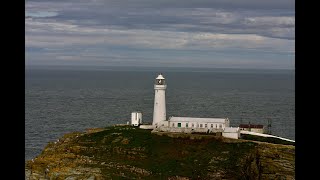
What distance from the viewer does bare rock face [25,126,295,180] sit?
3303cm

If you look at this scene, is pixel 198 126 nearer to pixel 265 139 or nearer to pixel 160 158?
pixel 265 139

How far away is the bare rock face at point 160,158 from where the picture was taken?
33031 millimetres

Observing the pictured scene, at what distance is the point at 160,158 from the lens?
3869 centimetres

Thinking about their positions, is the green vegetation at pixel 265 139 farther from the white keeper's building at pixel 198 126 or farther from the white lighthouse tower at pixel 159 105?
the white lighthouse tower at pixel 159 105

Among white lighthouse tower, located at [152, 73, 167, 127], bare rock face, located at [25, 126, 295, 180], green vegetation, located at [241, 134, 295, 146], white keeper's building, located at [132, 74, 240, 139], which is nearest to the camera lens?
bare rock face, located at [25, 126, 295, 180]

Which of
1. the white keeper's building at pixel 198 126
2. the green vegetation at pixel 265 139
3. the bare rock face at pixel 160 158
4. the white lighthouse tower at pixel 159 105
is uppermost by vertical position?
the white lighthouse tower at pixel 159 105

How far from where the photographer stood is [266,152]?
123ft

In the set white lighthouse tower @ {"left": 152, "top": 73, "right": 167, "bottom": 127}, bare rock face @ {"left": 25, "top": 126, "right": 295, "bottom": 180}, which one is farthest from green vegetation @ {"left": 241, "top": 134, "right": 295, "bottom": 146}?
white lighthouse tower @ {"left": 152, "top": 73, "right": 167, "bottom": 127}

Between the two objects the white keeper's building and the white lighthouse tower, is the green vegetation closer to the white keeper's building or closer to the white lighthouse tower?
the white keeper's building

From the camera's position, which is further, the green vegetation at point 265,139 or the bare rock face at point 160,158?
the green vegetation at point 265,139

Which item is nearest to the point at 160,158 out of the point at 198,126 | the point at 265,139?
the point at 198,126

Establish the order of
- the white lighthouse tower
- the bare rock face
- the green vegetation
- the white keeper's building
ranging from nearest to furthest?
the bare rock face < the green vegetation < the white keeper's building < the white lighthouse tower

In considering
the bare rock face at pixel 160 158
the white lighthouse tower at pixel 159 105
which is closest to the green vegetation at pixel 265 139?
the bare rock face at pixel 160 158
